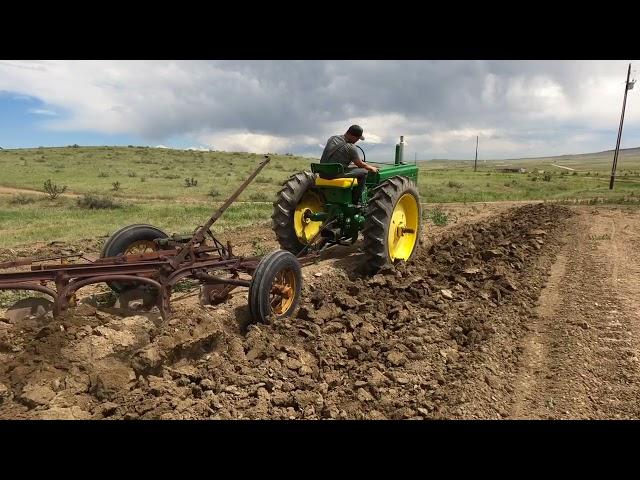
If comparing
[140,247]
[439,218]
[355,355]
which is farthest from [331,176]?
[439,218]

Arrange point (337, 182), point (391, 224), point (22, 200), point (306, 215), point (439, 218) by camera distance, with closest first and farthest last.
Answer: point (337, 182), point (391, 224), point (306, 215), point (439, 218), point (22, 200)

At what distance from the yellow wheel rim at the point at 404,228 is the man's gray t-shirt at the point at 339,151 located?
37.7 inches

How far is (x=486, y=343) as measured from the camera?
13.9 ft

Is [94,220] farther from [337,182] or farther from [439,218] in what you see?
[439,218]

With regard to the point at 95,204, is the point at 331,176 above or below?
above

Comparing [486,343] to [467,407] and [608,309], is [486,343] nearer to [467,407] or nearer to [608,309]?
[467,407]

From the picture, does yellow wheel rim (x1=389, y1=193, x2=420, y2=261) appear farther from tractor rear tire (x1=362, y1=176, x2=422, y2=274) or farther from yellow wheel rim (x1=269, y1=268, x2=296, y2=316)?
yellow wheel rim (x1=269, y1=268, x2=296, y2=316)

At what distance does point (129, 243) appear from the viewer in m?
5.17

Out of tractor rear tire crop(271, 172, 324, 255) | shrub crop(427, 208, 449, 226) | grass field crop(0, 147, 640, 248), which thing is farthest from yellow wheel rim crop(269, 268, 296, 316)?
shrub crop(427, 208, 449, 226)

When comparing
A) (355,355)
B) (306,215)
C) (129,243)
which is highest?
(306,215)

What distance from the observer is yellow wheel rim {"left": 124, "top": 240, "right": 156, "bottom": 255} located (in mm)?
5254

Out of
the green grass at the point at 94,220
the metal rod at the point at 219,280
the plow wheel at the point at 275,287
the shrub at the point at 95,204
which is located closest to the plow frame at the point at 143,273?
the metal rod at the point at 219,280

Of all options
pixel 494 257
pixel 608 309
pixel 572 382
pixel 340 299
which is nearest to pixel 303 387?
pixel 340 299

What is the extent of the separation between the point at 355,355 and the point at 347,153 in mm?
2959
